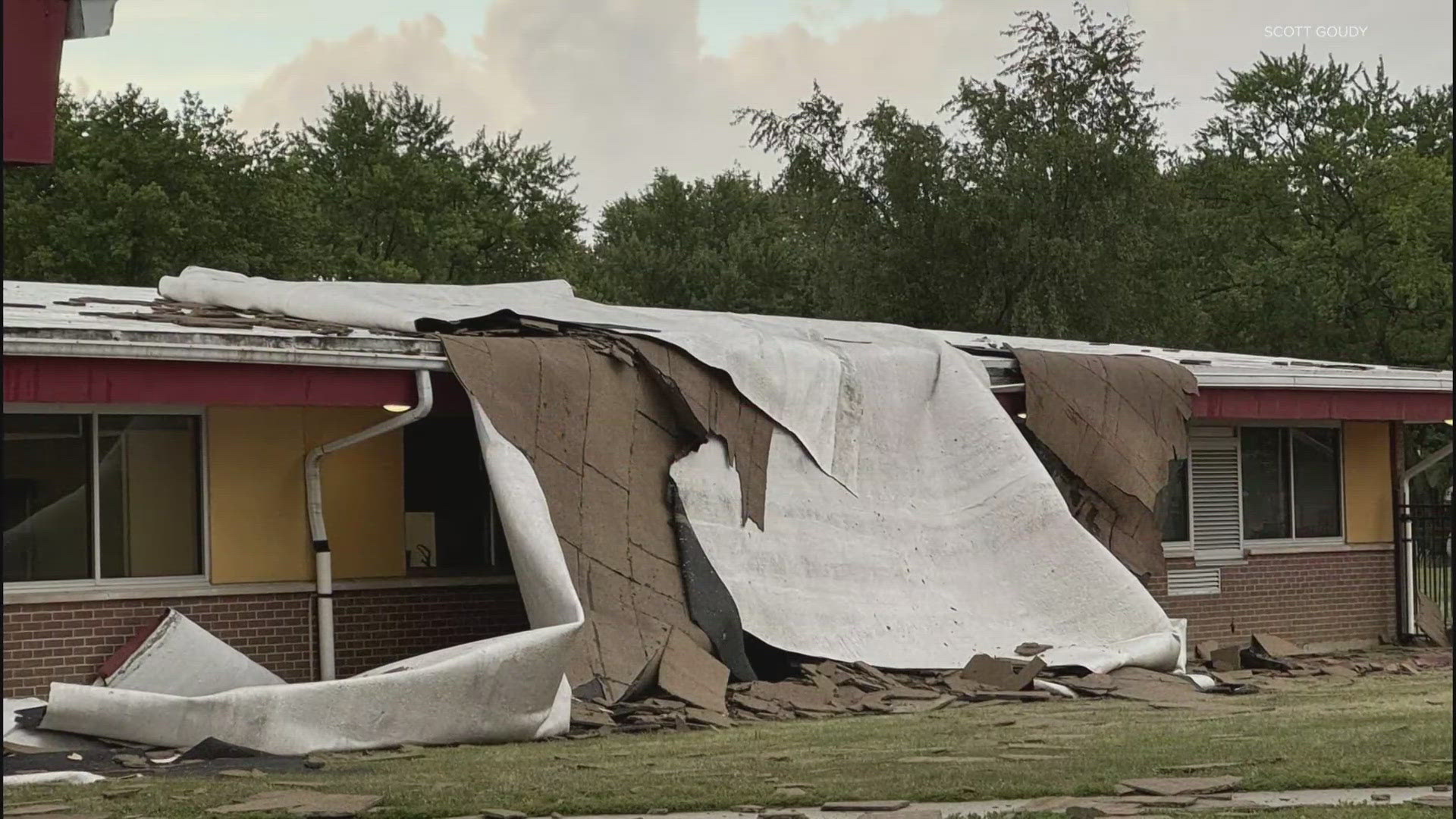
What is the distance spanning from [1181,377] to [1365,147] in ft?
126

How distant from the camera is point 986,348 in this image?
684 inches

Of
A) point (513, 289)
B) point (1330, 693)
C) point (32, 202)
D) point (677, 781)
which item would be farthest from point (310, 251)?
point (677, 781)

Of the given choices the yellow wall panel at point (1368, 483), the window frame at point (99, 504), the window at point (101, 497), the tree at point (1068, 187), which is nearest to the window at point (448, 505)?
the window frame at point (99, 504)

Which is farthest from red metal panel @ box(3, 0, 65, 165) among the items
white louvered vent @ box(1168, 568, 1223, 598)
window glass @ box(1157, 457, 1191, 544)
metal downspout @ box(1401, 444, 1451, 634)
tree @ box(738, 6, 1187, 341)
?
tree @ box(738, 6, 1187, 341)

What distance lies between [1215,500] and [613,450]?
7984mm

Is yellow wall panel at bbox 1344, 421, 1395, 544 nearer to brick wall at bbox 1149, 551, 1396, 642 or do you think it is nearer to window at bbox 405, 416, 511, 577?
brick wall at bbox 1149, 551, 1396, 642

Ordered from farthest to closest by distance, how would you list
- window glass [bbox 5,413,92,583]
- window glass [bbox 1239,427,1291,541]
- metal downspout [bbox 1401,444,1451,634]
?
metal downspout [bbox 1401,444,1451,634], window glass [bbox 1239,427,1291,541], window glass [bbox 5,413,92,583]

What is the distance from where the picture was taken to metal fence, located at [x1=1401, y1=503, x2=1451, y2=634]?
68.4 ft

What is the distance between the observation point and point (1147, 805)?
23.5ft

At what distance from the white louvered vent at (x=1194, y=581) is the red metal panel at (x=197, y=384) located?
8.83m

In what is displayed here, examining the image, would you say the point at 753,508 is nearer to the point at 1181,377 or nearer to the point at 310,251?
the point at 1181,377

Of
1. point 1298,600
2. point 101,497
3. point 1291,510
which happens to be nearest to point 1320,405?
point 1291,510

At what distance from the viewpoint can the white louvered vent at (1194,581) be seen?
62.0 feet

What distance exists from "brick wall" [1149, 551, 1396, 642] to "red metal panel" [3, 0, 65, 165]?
14727 millimetres
